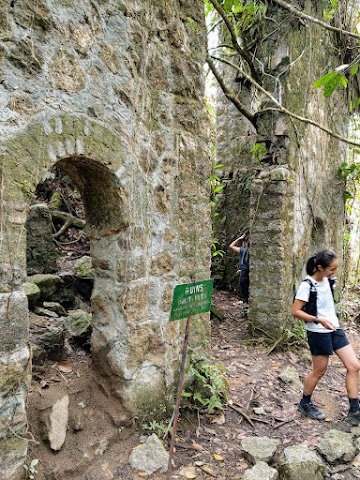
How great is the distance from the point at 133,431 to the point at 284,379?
2.17m

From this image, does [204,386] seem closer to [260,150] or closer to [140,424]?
[140,424]

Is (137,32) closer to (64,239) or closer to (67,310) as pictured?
(67,310)

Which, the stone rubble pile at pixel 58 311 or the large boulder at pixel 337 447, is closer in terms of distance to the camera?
the large boulder at pixel 337 447

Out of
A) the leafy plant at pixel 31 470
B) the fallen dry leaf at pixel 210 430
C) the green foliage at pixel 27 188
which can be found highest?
the green foliage at pixel 27 188

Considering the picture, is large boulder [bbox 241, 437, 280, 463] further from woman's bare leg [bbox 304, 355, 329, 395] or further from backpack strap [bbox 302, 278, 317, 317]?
backpack strap [bbox 302, 278, 317, 317]

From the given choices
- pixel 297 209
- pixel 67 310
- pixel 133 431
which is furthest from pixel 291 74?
pixel 133 431

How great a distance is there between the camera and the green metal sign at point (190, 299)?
2396mm

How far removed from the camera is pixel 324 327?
130 inches

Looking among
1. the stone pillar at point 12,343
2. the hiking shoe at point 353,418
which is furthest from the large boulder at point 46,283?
the hiking shoe at point 353,418

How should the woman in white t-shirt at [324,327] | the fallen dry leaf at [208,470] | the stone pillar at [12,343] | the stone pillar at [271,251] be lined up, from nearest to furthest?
the stone pillar at [12,343] < the fallen dry leaf at [208,470] < the woman in white t-shirt at [324,327] < the stone pillar at [271,251]

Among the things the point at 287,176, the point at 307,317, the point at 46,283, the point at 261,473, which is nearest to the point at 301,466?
the point at 261,473

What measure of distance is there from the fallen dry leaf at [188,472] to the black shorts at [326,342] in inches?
59.8

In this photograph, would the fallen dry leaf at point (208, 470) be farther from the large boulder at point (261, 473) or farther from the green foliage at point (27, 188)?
the green foliage at point (27, 188)

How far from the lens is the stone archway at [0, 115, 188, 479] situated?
6.49ft
